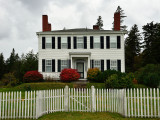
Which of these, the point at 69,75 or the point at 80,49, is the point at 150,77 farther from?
the point at 80,49

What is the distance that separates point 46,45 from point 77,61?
4350mm

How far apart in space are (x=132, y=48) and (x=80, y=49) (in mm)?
25786

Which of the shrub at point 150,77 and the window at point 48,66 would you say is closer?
the shrub at point 150,77

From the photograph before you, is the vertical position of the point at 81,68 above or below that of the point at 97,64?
below

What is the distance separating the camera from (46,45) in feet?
83.8

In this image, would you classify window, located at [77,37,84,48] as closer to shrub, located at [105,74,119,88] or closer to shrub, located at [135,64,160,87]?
shrub, located at [105,74,119,88]

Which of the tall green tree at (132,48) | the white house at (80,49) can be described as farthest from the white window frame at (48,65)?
the tall green tree at (132,48)

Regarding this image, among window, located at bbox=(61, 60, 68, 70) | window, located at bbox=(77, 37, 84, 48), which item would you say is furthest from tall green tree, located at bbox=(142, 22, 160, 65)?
window, located at bbox=(61, 60, 68, 70)

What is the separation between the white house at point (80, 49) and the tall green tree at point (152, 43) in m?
14.7

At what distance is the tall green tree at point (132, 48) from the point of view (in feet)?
150

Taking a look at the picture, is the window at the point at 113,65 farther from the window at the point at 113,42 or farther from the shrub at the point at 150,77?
the shrub at the point at 150,77

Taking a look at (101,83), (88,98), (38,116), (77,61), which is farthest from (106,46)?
(38,116)

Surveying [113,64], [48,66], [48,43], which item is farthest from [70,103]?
[48,43]

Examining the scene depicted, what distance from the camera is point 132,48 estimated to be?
48062 mm
